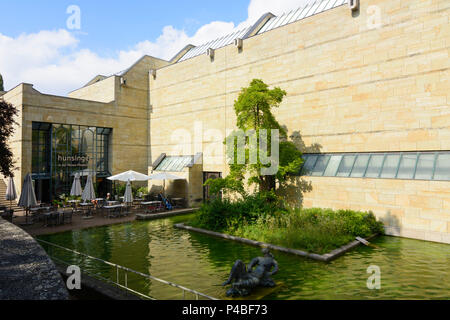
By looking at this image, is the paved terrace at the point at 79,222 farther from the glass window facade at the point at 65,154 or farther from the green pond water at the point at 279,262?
the glass window facade at the point at 65,154

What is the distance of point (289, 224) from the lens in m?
13.0

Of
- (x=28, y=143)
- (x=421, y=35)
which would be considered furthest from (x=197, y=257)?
(x=28, y=143)

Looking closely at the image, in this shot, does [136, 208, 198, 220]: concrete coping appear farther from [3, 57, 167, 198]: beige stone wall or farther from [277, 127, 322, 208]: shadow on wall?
[3, 57, 167, 198]: beige stone wall

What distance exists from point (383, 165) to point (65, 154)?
23.7 m

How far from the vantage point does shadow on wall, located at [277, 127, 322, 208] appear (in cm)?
1722

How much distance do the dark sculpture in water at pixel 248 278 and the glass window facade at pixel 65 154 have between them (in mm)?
21043

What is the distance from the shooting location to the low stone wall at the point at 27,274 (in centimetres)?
614

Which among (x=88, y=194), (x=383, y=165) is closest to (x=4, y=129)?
(x=88, y=194)

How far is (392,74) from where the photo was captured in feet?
48.6

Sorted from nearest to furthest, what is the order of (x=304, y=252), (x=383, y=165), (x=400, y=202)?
(x=304, y=252) < (x=400, y=202) < (x=383, y=165)

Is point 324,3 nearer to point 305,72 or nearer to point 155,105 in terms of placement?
point 305,72

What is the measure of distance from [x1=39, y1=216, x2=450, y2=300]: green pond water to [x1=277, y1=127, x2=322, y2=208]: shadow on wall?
5009mm

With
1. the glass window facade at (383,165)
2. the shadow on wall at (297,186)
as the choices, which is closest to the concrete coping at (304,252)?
the glass window facade at (383,165)

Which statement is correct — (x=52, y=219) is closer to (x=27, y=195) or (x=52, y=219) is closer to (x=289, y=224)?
(x=27, y=195)
